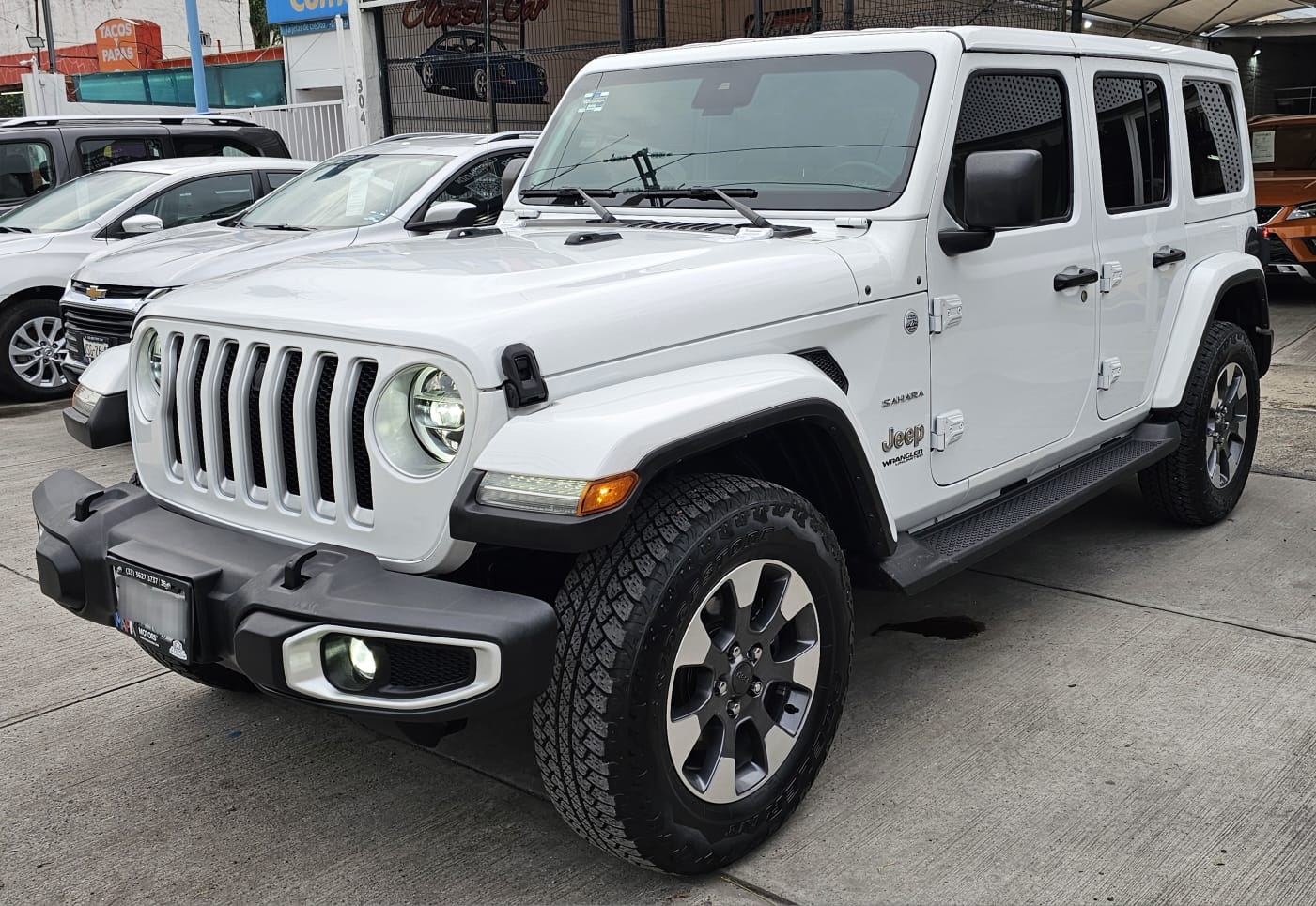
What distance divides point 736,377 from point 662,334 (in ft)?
0.65

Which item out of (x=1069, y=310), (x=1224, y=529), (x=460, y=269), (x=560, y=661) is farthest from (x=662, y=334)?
(x=1224, y=529)

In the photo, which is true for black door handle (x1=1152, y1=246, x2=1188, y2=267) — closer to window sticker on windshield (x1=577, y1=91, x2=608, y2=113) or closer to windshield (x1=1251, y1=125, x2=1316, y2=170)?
window sticker on windshield (x1=577, y1=91, x2=608, y2=113)

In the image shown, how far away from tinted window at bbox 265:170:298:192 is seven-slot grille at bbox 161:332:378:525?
7.26 metres

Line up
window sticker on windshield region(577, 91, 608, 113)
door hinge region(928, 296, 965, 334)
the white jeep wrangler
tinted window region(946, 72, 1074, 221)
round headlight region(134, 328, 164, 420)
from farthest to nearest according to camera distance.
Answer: window sticker on windshield region(577, 91, 608, 113), tinted window region(946, 72, 1074, 221), door hinge region(928, 296, 965, 334), round headlight region(134, 328, 164, 420), the white jeep wrangler

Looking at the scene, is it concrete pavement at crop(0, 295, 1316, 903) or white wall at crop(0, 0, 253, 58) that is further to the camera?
white wall at crop(0, 0, 253, 58)

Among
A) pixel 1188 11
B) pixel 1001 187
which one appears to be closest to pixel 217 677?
pixel 1001 187

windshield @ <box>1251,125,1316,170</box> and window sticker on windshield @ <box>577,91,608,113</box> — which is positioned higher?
window sticker on windshield @ <box>577,91,608,113</box>

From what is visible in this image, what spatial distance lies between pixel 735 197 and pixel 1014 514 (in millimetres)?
1352

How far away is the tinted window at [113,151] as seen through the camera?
10.7m

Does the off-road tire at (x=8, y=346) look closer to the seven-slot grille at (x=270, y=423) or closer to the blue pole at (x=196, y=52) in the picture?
the seven-slot grille at (x=270, y=423)

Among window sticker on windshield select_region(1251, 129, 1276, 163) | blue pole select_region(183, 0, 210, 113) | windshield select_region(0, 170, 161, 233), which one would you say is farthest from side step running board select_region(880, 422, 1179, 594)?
blue pole select_region(183, 0, 210, 113)

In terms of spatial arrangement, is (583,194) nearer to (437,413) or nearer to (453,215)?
(453,215)

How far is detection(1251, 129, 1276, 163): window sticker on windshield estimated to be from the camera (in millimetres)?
12516

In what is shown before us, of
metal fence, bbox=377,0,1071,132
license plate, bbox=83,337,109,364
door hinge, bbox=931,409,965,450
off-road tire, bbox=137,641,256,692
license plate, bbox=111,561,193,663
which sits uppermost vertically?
metal fence, bbox=377,0,1071,132
